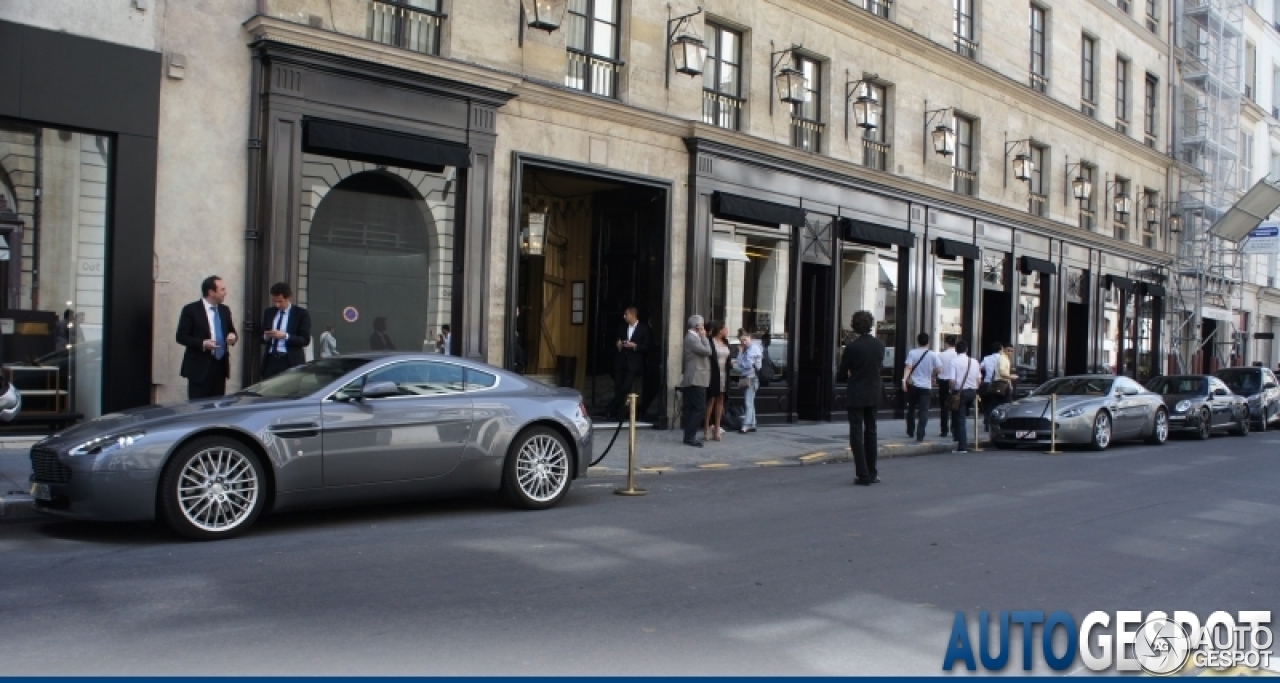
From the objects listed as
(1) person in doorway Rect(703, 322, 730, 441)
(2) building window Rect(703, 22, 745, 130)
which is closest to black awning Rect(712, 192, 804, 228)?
(2) building window Rect(703, 22, 745, 130)

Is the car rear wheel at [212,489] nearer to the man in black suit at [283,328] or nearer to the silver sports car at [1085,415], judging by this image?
the man in black suit at [283,328]

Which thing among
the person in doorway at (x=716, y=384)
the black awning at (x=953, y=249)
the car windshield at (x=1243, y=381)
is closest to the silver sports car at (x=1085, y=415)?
the person in doorway at (x=716, y=384)

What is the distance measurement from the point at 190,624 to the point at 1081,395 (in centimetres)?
1570

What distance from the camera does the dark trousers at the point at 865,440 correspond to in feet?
38.2

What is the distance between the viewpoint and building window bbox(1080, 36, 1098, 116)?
96.9 ft

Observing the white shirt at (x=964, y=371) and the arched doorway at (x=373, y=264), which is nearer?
the arched doorway at (x=373, y=264)

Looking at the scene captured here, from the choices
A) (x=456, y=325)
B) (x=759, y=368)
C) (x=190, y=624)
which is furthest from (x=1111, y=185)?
(x=190, y=624)

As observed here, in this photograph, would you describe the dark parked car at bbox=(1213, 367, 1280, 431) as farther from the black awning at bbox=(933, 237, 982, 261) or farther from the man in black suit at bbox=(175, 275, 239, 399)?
the man in black suit at bbox=(175, 275, 239, 399)

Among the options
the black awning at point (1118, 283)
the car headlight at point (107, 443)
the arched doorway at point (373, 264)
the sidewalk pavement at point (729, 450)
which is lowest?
the sidewalk pavement at point (729, 450)

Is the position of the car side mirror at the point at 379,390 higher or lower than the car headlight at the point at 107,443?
higher

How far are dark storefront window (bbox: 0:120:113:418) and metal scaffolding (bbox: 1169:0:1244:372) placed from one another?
32.1 metres

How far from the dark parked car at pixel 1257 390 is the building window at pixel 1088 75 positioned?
8642mm

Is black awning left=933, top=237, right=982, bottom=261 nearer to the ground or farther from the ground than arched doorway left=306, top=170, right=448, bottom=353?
farther from the ground

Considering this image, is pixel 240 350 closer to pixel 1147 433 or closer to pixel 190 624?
pixel 190 624
